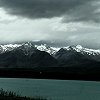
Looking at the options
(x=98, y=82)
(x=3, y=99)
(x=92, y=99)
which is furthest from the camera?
(x=98, y=82)

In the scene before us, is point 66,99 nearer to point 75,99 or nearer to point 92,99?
point 75,99

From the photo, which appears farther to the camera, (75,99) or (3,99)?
(75,99)

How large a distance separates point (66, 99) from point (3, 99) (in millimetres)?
42360

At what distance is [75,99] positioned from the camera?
78.1 metres

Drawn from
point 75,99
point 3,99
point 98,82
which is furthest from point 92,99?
point 98,82

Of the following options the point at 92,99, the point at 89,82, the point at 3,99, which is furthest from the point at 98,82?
the point at 3,99

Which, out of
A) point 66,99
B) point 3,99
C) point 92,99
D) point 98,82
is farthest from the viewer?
point 98,82

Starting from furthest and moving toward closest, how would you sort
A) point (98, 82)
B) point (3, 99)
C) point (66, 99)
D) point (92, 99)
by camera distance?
1. point (98, 82)
2. point (92, 99)
3. point (66, 99)
4. point (3, 99)

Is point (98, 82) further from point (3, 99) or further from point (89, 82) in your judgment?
point (3, 99)

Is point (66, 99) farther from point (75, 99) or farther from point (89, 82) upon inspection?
point (89, 82)

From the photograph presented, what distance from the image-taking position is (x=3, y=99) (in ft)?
113

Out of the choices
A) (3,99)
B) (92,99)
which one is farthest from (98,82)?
(3,99)

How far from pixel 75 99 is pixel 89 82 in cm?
11888

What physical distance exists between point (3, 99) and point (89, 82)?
164m
